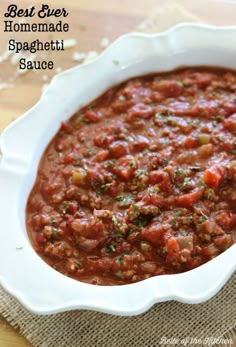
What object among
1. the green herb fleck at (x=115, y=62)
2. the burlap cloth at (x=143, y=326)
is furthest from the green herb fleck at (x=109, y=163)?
the burlap cloth at (x=143, y=326)

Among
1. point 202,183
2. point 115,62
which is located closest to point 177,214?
point 202,183

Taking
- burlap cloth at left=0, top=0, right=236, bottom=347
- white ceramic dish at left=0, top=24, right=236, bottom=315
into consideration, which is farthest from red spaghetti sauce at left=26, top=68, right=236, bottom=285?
burlap cloth at left=0, top=0, right=236, bottom=347

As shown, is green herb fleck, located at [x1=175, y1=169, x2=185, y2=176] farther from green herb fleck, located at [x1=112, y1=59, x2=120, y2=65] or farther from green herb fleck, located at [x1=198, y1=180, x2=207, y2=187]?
green herb fleck, located at [x1=112, y1=59, x2=120, y2=65]

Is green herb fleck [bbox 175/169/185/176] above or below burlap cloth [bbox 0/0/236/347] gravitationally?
above

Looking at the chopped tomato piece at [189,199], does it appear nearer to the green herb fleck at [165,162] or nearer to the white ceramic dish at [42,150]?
the green herb fleck at [165,162]

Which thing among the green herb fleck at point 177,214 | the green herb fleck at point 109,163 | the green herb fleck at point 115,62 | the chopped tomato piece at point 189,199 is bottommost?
the green herb fleck at point 177,214

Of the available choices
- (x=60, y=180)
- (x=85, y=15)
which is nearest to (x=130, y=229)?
(x=60, y=180)
